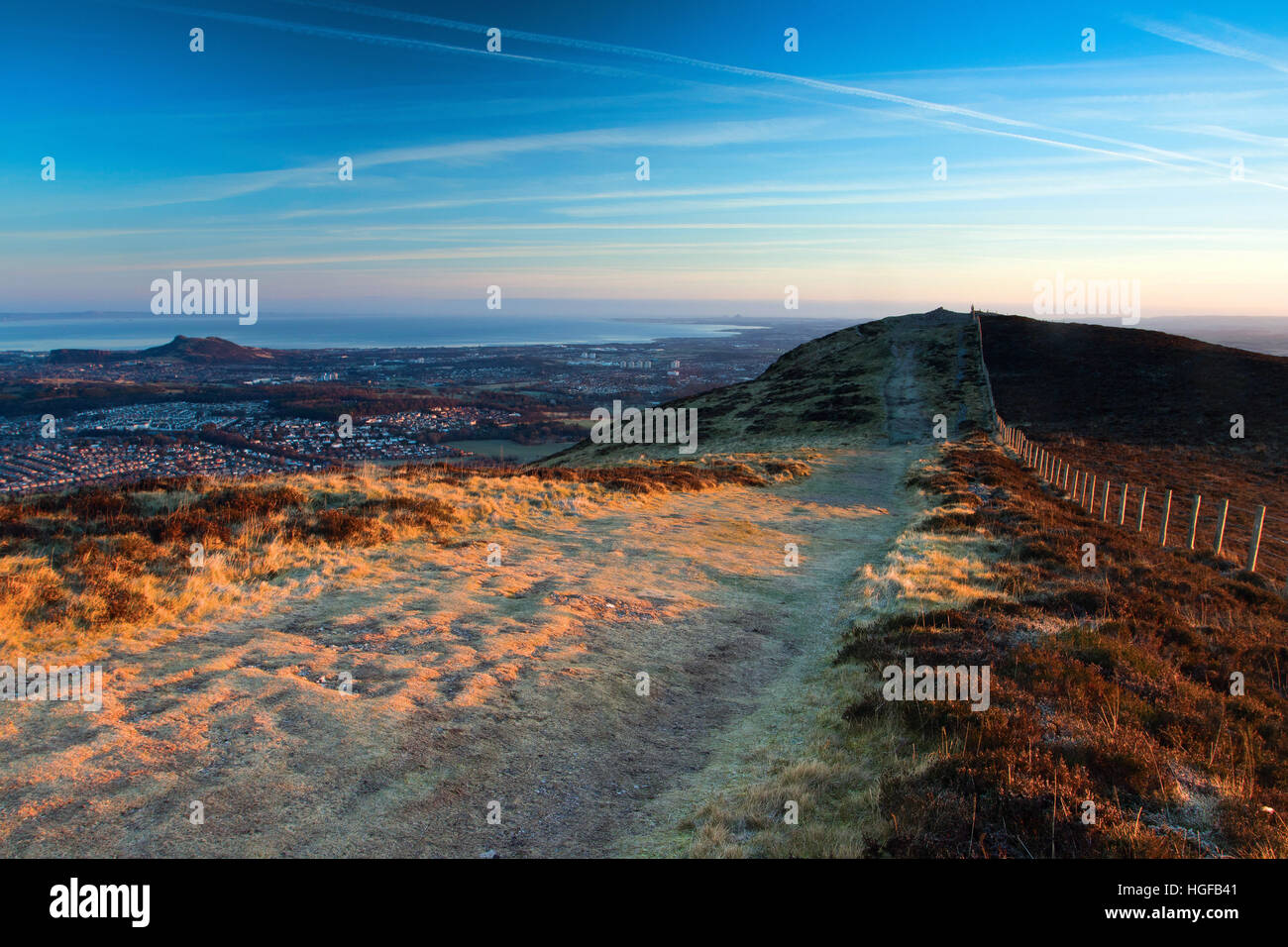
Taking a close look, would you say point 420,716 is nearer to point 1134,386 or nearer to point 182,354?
point 1134,386

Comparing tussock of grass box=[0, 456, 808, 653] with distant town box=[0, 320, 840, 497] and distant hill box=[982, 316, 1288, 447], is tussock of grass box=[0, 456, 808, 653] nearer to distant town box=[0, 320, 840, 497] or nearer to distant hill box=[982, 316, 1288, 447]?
distant town box=[0, 320, 840, 497]

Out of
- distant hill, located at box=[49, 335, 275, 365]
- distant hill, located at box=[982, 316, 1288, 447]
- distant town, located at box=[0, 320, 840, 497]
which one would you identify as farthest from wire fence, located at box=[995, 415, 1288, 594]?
distant hill, located at box=[49, 335, 275, 365]

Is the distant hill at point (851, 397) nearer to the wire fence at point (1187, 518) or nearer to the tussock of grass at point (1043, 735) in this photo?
the wire fence at point (1187, 518)

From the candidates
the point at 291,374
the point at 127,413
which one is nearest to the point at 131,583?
the point at 127,413

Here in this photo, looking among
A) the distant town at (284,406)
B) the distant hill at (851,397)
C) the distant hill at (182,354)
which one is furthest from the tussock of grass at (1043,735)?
the distant hill at (182,354)

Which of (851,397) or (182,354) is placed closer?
(851,397)

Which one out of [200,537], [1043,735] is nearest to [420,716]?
[1043,735]
